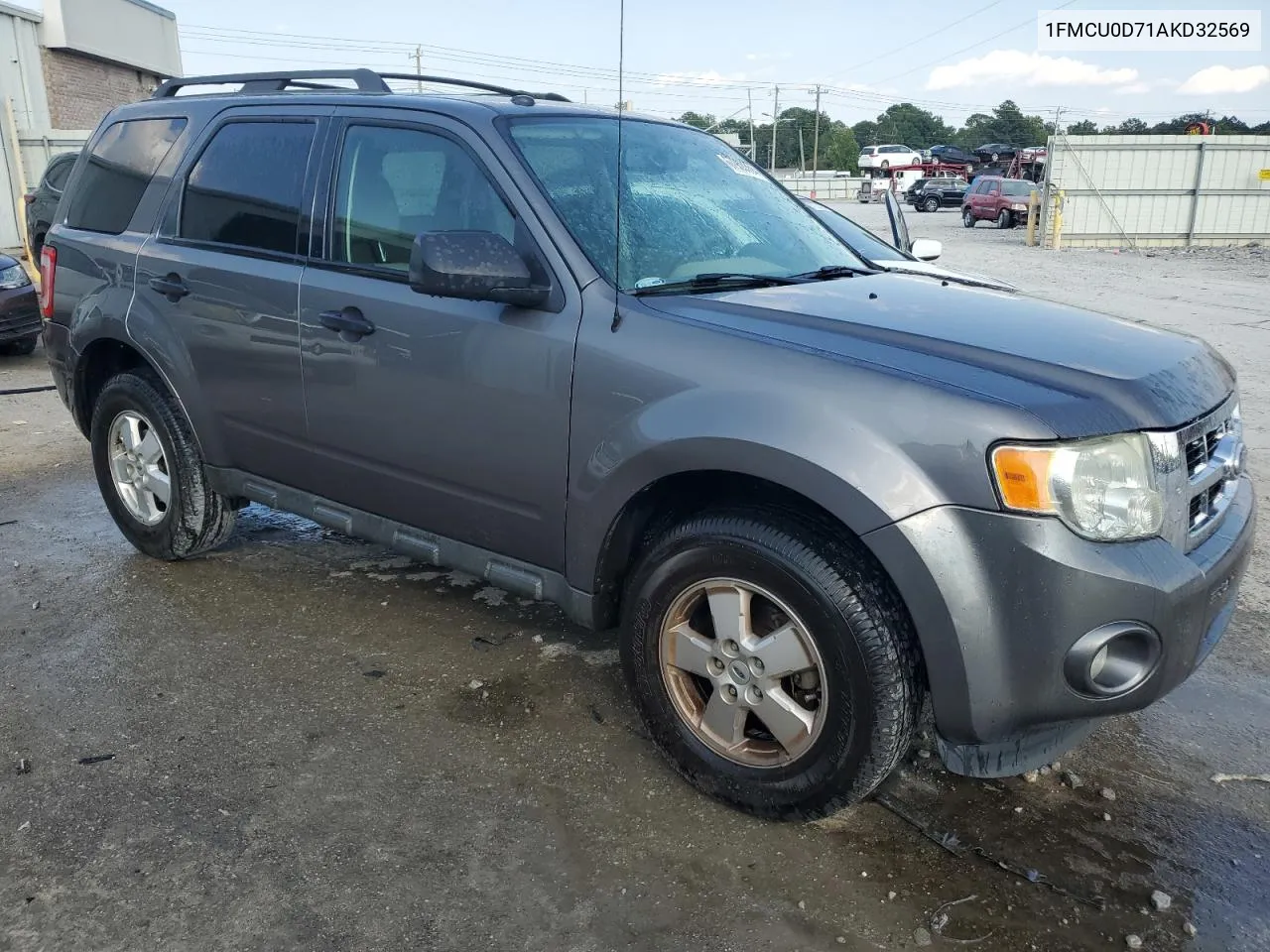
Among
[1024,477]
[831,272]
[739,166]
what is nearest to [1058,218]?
[739,166]

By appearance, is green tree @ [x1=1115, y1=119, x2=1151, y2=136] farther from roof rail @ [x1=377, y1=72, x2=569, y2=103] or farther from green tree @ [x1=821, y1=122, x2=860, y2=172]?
roof rail @ [x1=377, y1=72, x2=569, y2=103]

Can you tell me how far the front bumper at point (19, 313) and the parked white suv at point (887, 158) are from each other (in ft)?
178

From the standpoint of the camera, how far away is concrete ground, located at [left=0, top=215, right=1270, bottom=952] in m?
2.45

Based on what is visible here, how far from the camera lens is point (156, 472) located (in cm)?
449

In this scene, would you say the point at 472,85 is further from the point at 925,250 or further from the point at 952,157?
the point at 952,157

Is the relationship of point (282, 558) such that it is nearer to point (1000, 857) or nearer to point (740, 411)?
point (740, 411)

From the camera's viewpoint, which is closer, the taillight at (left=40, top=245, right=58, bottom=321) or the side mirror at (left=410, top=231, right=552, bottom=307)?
the side mirror at (left=410, top=231, right=552, bottom=307)

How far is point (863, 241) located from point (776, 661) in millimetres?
2948

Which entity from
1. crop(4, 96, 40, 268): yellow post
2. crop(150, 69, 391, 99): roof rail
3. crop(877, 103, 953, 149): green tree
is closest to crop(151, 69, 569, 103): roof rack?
crop(150, 69, 391, 99): roof rail

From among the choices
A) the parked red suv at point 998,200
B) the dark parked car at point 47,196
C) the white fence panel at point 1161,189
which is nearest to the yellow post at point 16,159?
the dark parked car at point 47,196

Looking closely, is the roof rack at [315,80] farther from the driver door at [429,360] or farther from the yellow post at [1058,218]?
the yellow post at [1058,218]

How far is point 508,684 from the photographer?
11.8 feet

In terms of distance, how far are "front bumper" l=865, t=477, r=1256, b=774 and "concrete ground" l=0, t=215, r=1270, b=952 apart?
471 mm

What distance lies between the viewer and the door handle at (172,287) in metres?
4.07
